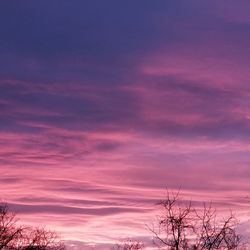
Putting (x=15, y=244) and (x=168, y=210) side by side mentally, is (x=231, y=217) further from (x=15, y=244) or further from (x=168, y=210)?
(x=15, y=244)

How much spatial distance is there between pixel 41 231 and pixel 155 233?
32.6 m

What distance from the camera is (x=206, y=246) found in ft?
127

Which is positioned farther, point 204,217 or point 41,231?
point 41,231

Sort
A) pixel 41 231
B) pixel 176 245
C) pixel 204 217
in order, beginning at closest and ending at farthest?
pixel 176 245
pixel 204 217
pixel 41 231

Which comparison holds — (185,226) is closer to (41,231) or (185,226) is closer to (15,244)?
(15,244)

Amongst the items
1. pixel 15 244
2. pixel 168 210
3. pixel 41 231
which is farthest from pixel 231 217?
pixel 41 231

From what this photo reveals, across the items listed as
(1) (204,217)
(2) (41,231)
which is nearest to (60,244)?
(2) (41,231)

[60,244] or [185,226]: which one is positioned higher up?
[60,244]

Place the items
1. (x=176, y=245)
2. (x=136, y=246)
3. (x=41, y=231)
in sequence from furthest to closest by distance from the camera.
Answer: (x=41, y=231) → (x=136, y=246) → (x=176, y=245)

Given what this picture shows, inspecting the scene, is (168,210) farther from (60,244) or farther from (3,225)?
(60,244)

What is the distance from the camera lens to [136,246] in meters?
60.9

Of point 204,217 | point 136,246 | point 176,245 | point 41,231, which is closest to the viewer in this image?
point 176,245

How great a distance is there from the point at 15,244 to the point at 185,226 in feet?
94.1

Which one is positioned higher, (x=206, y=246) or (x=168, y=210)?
(x=168, y=210)
